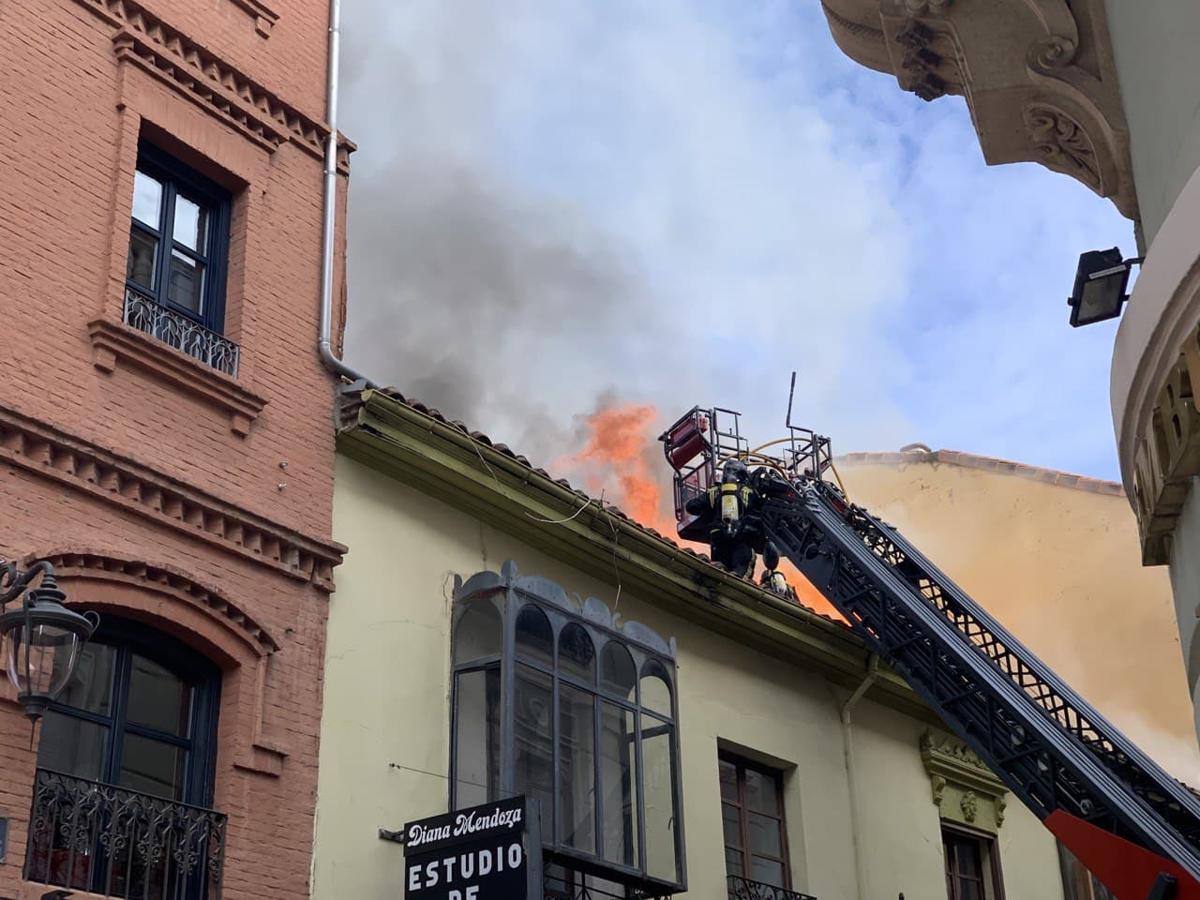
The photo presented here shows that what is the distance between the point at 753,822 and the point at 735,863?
618mm

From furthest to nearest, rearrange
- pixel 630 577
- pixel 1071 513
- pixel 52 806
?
pixel 1071 513
pixel 630 577
pixel 52 806

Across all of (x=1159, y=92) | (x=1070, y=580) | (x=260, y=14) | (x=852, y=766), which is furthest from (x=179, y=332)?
(x=1070, y=580)

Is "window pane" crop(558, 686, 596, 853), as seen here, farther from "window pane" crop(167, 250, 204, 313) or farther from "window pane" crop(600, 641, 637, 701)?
"window pane" crop(167, 250, 204, 313)

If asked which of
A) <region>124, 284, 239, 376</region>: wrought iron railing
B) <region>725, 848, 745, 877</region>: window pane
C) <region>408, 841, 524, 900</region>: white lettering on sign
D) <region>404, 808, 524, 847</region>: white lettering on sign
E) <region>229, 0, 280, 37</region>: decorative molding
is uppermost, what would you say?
<region>229, 0, 280, 37</region>: decorative molding

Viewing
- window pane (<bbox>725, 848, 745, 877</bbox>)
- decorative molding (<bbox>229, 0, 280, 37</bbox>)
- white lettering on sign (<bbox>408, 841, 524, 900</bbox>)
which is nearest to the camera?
white lettering on sign (<bbox>408, 841, 524, 900</bbox>)

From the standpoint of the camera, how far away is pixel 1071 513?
1092 inches

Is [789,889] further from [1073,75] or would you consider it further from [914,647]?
[1073,75]

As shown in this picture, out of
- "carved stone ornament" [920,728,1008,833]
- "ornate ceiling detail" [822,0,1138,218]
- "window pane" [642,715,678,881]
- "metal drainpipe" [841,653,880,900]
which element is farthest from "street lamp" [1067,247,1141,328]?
"carved stone ornament" [920,728,1008,833]

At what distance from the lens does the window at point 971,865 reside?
17.9m

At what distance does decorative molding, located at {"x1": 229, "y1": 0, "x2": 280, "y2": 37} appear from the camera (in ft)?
42.6

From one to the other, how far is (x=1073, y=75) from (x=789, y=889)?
28.7 ft

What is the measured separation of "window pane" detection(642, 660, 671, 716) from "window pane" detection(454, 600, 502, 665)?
1.51m

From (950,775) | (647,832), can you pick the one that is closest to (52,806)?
(647,832)

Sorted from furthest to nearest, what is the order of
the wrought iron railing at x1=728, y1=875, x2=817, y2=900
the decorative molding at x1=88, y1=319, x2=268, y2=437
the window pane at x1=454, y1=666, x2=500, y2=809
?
the wrought iron railing at x1=728, y1=875, x2=817, y2=900 < the window pane at x1=454, y1=666, x2=500, y2=809 < the decorative molding at x1=88, y1=319, x2=268, y2=437
